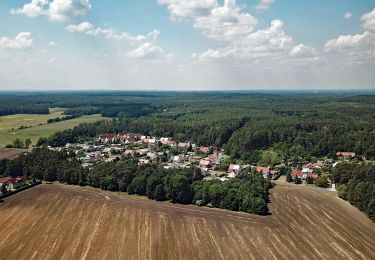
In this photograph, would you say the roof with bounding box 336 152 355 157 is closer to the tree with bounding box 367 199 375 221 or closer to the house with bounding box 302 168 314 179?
the house with bounding box 302 168 314 179

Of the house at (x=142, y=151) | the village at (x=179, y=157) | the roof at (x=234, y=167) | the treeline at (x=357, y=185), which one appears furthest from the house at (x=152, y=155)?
the treeline at (x=357, y=185)

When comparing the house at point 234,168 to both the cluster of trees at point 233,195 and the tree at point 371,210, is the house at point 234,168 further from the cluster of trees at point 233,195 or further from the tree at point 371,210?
the tree at point 371,210

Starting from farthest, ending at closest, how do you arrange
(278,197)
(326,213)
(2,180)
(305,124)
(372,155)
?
(305,124)
(372,155)
(2,180)
(278,197)
(326,213)

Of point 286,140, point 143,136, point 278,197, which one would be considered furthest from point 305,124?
point 278,197

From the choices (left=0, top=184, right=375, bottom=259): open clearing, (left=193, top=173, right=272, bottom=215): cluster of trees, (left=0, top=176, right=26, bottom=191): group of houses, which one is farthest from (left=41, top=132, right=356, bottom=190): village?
(left=0, top=184, right=375, bottom=259): open clearing

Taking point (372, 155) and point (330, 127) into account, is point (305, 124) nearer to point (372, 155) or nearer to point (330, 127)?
point (330, 127)

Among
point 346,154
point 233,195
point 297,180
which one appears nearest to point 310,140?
point 346,154

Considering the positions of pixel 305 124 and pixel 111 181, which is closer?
pixel 111 181
